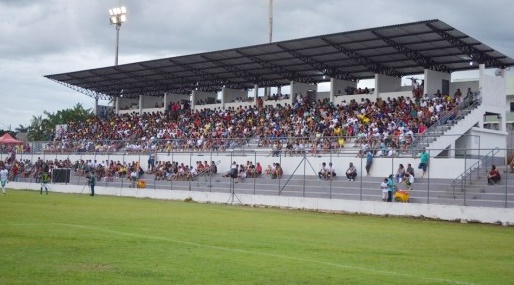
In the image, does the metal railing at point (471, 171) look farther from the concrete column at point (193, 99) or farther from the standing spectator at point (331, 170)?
the concrete column at point (193, 99)

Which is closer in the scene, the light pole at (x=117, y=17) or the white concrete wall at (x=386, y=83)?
the white concrete wall at (x=386, y=83)

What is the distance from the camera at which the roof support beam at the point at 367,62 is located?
167 feet

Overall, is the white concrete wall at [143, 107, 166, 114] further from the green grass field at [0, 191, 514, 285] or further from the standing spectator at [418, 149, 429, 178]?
the green grass field at [0, 191, 514, 285]

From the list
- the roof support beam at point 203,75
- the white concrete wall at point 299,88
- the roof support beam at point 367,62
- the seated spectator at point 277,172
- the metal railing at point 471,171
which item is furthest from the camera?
the roof support beam at point 203,75

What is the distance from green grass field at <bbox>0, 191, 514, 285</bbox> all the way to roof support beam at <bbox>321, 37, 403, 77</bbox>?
27.6m

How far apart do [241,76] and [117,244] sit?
48.7 meters

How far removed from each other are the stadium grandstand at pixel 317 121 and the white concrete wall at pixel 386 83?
0.12 metres

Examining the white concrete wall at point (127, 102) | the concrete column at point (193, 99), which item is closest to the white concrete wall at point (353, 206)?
the concrete column at point (193, 99)

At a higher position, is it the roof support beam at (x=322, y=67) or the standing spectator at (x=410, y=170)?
the roof support beam at (x=322, y=67)

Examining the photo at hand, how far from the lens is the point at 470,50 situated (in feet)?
153

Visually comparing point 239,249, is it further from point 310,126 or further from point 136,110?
point 136,110

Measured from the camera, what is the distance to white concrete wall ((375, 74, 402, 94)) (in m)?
54.6

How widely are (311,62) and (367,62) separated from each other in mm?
4748

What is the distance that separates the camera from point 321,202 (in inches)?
1464
